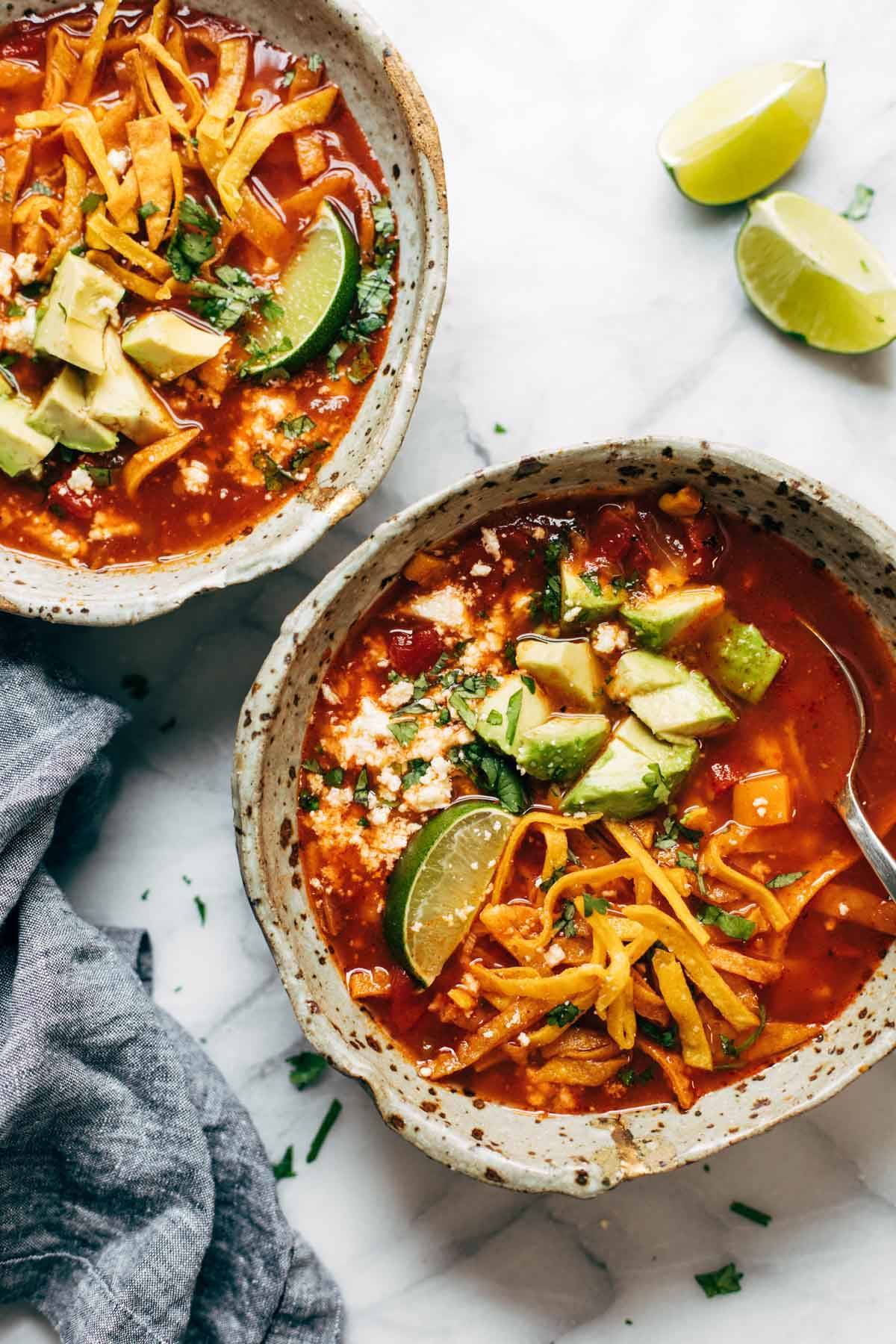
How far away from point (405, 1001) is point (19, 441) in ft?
4.90

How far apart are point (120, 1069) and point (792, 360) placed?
2353 millimetres

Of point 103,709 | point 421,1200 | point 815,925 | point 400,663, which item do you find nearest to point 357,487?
point 400,663

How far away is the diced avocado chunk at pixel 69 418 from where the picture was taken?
2.49 m

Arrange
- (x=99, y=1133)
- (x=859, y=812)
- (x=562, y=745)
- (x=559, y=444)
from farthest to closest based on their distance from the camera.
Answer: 1. (x=559, y=444)
2. (x=99, y=1133)
3. (x=859, y=812)
4. (x=562, y=745)

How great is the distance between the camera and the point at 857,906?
2551 millimetres

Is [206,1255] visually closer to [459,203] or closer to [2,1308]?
[2,1308]

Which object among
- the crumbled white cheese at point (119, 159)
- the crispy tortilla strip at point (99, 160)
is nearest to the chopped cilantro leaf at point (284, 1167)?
the crispy tortilla strip at point (99, 160)

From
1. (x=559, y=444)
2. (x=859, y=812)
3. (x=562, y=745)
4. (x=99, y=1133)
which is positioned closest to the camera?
(x=562, y=745)

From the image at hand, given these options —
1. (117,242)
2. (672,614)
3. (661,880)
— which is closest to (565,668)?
(672,614)

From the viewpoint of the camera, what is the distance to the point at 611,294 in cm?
284

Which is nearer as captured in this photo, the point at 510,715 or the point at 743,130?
the point at 510,715

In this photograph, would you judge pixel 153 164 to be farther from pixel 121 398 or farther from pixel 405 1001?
pixel 405 1001

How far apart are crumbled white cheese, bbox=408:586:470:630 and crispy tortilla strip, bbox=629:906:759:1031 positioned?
722 mm

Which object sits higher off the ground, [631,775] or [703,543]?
[703,543]
